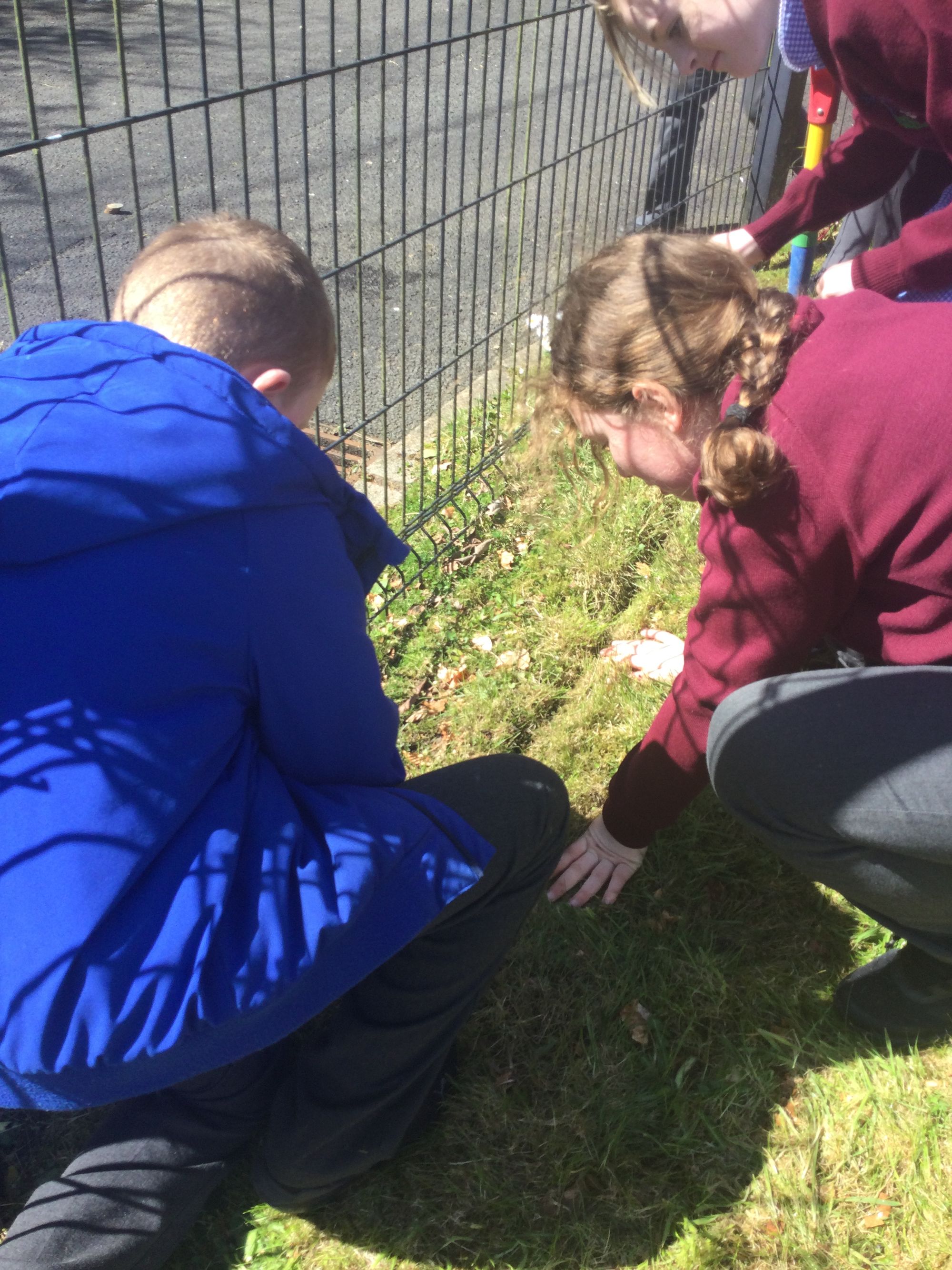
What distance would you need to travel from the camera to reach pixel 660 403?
173 cm

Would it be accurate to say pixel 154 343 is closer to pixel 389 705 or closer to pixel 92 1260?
pixel 389 705

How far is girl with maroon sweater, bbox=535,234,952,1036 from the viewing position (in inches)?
59.9

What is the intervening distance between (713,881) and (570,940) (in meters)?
0.34

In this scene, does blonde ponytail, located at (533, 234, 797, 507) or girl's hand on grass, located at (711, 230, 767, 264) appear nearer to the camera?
blonde ponytail, located at (533, 234, 797, 507)

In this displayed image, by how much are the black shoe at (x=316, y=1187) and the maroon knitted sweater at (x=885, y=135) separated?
1890mm

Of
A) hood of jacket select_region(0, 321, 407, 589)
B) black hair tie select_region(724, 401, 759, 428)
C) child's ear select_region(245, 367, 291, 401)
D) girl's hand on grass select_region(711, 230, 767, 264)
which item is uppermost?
hood of jacket select_region(0, 321, 407, 589)

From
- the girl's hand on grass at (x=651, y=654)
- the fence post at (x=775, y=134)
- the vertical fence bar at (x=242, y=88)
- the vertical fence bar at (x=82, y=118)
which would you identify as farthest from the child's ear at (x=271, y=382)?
the fence post at (x=775, y=134)

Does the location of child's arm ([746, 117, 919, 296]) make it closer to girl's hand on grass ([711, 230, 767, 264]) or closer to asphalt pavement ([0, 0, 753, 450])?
girl's hand on grass ([711, 230, 767, 264])

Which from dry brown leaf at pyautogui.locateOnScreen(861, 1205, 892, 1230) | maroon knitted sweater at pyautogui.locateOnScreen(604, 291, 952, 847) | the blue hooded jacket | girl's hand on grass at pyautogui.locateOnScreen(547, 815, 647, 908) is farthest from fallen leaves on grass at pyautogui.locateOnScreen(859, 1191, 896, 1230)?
the blue hooded jacket

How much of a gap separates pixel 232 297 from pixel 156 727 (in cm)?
67

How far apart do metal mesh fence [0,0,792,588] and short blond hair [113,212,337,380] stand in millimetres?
165

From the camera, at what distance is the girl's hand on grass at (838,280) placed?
8.05 feet

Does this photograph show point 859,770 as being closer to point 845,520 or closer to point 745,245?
point 845,520

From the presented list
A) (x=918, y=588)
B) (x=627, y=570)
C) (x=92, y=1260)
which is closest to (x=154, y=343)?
(x=918, y=588)
